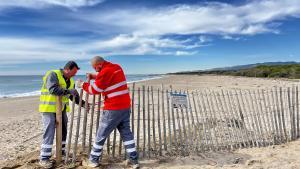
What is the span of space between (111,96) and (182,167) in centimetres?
165

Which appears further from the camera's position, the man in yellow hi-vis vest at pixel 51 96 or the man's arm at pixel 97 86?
the man in yellow hi-vis vest at pixel 51 96

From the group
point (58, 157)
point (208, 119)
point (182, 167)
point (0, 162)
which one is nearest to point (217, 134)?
point (208, 119)

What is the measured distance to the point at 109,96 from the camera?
15.3 feet

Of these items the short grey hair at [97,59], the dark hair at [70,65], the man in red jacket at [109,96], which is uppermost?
the short grey hair at [97,59]

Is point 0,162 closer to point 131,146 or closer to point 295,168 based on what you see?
point 131,146

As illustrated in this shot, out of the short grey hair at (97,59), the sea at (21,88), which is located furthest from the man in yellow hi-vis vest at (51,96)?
the sea at (21,88)

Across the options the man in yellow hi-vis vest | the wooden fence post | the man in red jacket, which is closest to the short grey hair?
the man in red jacket

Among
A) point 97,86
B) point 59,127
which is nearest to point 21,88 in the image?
point 59,127

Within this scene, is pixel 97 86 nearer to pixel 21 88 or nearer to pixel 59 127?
pixel 59 127

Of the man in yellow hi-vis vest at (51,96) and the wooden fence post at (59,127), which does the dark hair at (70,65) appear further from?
the wooden fence post at (59,127)

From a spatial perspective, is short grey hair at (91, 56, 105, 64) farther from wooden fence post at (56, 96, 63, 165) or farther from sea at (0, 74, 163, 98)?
sea at (0, 74, 163, 98)

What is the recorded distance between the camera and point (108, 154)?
5.30 metres

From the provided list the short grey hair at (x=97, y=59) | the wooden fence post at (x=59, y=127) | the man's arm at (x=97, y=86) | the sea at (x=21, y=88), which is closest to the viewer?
the man's arm at (x=97, y=86)

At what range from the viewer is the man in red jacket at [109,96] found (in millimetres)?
4516
